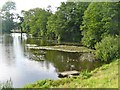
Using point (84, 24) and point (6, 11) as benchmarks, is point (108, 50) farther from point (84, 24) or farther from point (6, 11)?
point (6, 11)

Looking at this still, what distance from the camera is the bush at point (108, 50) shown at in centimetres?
556

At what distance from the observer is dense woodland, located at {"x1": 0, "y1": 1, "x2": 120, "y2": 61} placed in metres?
5.88

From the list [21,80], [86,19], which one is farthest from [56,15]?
[21,80]

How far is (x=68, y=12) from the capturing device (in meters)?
10.6

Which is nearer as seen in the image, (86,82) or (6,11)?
(6,11)

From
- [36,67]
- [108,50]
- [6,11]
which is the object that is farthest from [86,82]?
[108,50]

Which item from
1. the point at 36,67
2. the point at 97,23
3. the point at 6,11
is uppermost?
the point at 97,23

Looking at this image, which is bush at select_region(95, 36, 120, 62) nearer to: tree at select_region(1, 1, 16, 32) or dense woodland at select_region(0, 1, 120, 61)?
dense woodland at select_region(0, 1, 120, 61)

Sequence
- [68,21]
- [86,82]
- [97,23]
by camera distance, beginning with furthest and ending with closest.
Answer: [68,21]
[97,23]
[86,82]

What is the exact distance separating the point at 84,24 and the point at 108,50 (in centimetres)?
347

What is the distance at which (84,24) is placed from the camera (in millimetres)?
9133

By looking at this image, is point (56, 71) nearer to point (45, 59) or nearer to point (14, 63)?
point (14, 63)

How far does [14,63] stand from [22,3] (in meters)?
4.22

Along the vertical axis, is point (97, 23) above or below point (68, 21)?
below
